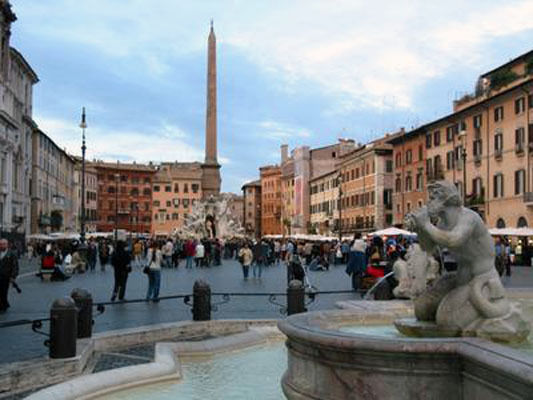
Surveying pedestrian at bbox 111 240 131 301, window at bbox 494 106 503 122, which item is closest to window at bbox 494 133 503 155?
window at bbox 494 106 503 122

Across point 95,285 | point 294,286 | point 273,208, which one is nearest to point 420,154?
point 95,285

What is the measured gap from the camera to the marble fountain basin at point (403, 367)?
4629mm

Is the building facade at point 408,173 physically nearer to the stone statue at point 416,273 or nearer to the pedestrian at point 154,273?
the pedestrian at point 154,273

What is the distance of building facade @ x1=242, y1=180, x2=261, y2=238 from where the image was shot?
14300 centimetres

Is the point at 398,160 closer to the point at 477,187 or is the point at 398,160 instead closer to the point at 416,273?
the point at 477,187

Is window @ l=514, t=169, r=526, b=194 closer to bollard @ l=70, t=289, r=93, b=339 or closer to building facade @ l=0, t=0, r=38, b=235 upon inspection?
building facade @ l=0, t=0, r=38, b=235

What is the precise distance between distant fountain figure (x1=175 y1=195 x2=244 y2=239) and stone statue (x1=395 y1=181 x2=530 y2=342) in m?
52.7

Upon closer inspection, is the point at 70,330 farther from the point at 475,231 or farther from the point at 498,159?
the point at 498,159

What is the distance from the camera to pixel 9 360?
920 cm

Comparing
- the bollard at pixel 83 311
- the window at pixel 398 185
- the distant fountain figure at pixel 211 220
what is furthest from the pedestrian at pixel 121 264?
the window at pixel 398 185

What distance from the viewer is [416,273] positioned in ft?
33.2

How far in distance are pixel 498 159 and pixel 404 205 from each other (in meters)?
18.3

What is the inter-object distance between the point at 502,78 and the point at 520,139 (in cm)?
547

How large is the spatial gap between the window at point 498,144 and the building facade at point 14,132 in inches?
1322
